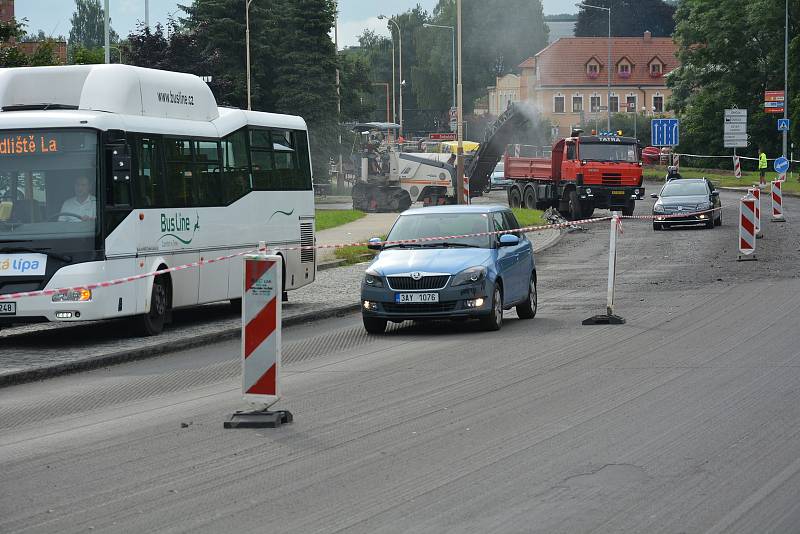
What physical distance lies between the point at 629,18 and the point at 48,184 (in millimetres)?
135143

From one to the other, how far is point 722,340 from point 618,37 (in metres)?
129

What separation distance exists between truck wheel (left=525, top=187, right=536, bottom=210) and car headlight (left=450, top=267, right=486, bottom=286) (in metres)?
34.4

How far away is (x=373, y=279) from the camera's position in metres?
17.1

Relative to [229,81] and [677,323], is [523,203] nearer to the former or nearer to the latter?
[229,81]

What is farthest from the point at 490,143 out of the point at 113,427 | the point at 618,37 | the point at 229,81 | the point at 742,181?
the point at 618,37

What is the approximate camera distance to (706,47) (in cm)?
9356

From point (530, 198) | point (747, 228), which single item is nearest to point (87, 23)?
point (530, 198)

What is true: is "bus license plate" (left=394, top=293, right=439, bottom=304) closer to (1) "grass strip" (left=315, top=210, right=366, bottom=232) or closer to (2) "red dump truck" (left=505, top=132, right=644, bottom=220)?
(1) "grass strip" (left=315, top=210, right=366, bottom=232)

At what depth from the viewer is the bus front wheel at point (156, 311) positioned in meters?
17.5

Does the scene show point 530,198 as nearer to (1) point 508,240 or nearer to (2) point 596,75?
(1) point 508,240

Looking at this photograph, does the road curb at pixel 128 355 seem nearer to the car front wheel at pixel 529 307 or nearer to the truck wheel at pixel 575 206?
the car front wheel at pixel 529 307

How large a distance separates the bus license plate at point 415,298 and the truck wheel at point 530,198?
34.6 metres

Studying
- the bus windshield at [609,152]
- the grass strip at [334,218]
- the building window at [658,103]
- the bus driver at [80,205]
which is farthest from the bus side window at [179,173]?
the building window at [658,103]

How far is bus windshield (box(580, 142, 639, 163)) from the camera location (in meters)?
48.0
